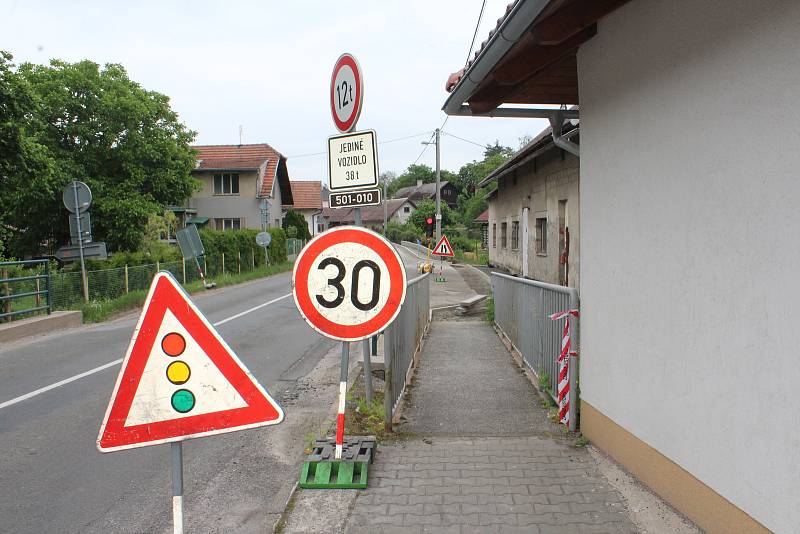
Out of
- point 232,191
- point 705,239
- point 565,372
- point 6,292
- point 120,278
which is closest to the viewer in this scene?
point 705,239

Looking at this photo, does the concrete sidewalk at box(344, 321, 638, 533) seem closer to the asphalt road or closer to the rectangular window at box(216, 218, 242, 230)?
the asphalt road

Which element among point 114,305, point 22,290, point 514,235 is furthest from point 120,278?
point 514,235

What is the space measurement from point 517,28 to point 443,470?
3.07 meters

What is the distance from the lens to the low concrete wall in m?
10.9

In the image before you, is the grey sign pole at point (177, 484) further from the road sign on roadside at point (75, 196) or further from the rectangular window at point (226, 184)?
the rectangular window at point (226, 184)

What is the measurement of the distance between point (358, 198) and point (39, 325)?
9834 mm

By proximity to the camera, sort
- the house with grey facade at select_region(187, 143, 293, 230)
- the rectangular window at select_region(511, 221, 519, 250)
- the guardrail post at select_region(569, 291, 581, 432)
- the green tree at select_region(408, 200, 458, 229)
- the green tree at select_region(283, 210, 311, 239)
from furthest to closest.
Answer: the green tree at select_region(408, 200, 458, 229) < the green tree at select_region(283, 210, 311, 239) < the house with grey facade at select_region(187, 143, 293, 230) < the rectangular window at select_region(511, 221, 519, 250) < the guardrail post at select_region(569, 291, 581, 432)

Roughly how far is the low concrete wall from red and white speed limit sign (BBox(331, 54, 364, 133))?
881 cm

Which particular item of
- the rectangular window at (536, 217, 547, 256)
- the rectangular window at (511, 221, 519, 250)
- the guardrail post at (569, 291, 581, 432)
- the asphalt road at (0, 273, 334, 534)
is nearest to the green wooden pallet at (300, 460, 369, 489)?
the asphalt road at (0, 273, 334, 534)

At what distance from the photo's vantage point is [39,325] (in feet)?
38.9

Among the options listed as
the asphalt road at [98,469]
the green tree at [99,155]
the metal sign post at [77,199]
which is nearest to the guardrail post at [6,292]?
the metal sign post at [77,199]

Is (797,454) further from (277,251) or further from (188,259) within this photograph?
(277,251)

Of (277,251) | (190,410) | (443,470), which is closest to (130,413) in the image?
(190,410)

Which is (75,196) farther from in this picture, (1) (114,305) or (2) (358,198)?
(2) (358,198)
